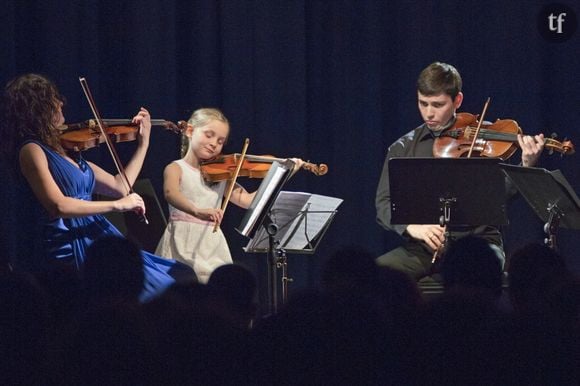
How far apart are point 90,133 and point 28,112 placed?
1.08 feet

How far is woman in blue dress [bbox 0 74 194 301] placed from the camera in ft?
12.4

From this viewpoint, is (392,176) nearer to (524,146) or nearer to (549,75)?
(524,146)

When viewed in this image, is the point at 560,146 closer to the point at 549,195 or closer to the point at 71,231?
the point at 549,195

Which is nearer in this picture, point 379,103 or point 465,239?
point 465,239

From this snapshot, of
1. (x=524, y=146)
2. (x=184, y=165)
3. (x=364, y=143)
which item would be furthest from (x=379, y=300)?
(x=364, y=143)

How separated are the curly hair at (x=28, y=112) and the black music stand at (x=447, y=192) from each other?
149 centimetres

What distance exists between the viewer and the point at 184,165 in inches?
188

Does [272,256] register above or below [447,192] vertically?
below

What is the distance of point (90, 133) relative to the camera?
409 cm

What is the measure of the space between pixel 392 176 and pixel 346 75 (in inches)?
66.5

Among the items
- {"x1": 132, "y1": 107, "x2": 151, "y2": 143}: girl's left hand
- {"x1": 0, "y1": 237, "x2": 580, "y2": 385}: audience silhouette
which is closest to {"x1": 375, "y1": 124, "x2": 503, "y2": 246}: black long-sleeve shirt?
{"x1": 132, "y1": 107, "x2": 151, "y2": 143}: girl's left hand

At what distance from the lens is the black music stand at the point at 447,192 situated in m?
3.94

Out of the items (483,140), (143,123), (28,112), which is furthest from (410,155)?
(28,112)

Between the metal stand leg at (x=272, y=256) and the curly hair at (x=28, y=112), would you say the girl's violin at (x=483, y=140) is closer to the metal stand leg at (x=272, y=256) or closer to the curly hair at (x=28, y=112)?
the metal stand leg at (x=272, y=256)
